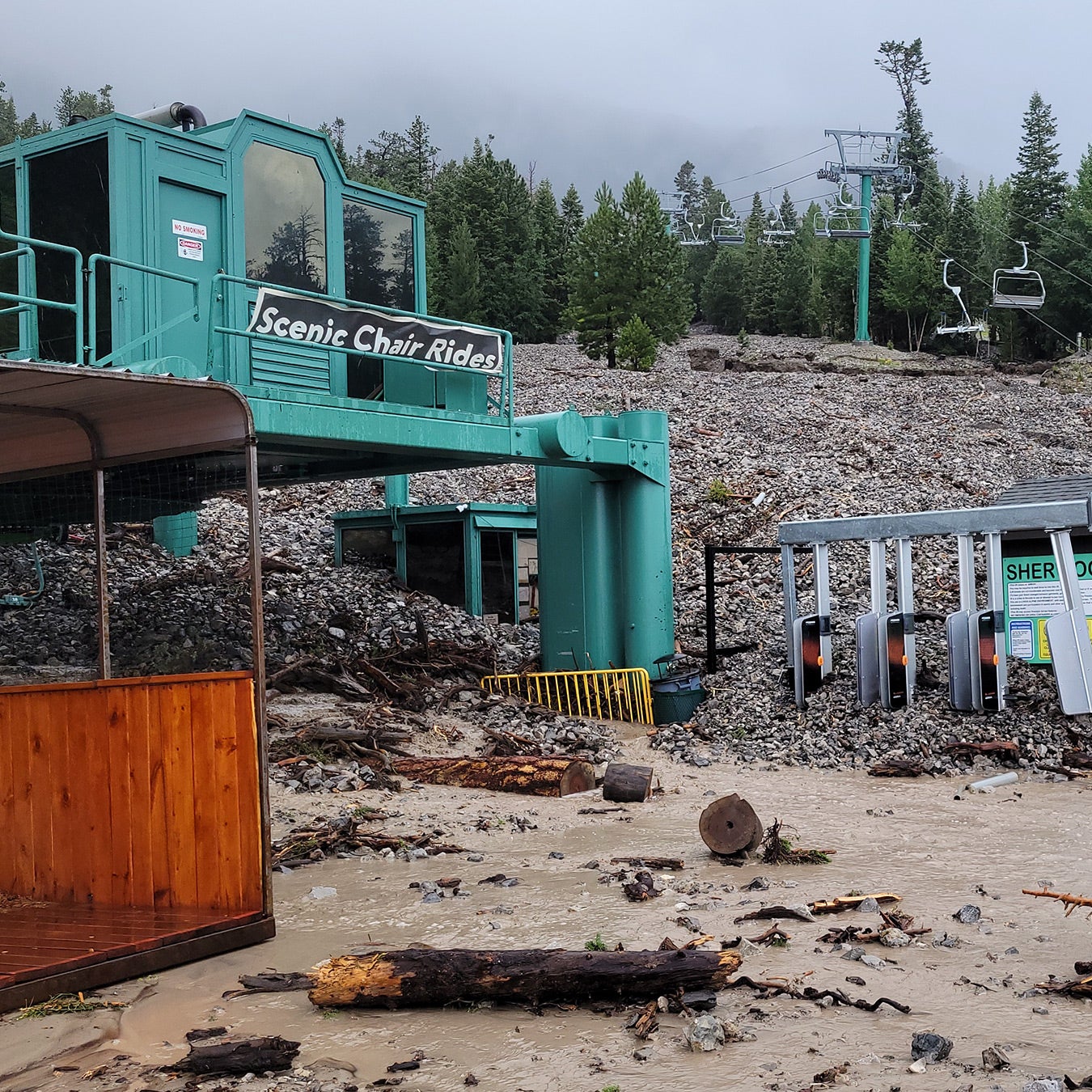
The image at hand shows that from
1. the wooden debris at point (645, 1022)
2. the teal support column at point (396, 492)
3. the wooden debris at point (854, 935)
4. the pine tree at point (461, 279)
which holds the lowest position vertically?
the wooden debris at point (854, 935)

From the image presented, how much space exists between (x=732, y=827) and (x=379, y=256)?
370 inches

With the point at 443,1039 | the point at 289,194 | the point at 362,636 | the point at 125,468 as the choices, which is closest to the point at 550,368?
the point at 362,636

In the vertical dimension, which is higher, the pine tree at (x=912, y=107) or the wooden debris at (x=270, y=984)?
the pine tree at (x=912, y=107)

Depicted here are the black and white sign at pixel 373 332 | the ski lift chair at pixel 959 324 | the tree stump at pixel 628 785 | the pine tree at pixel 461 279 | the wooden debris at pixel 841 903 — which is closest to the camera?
the wooden debris at pixel 841 903

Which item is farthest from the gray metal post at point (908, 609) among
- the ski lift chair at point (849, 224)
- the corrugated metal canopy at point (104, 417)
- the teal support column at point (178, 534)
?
the ski lift chair at point (849, 224)

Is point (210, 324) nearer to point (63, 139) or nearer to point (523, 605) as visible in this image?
point (63, 139)

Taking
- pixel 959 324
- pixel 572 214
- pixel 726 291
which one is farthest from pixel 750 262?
pixel 959 324

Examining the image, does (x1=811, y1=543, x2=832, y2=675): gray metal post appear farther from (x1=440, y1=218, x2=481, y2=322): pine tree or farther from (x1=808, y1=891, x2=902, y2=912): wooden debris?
(x1=440, y1=218, x2=481, y2=322): pine tree

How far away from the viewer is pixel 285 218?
13602mm

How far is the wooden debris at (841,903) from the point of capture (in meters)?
6.95

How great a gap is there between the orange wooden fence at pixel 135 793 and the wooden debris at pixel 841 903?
326 centimetres

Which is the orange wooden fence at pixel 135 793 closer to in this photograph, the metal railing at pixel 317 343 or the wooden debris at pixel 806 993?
the wooden debris at pixel 806 993

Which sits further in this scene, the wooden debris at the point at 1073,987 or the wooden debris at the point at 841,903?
the wooden debris at the point at 841,903

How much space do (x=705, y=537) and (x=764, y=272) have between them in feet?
222
